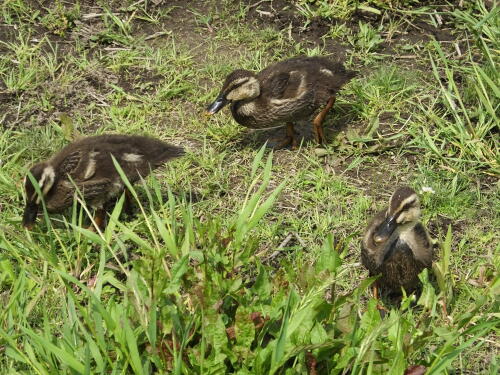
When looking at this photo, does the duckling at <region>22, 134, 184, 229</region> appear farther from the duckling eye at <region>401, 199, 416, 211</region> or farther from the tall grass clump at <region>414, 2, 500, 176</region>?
the tall grass clump at <region>414, 2, 500, 176</region>

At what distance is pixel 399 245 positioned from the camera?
443 centimetres

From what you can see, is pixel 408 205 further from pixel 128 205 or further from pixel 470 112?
pixel 128 205

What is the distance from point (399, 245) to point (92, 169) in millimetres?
1867

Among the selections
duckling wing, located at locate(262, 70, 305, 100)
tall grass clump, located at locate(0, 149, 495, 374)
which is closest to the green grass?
tall grass clump, located at locate(0, 149, 495, 374)

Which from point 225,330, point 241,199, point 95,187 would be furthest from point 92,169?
point 225,330

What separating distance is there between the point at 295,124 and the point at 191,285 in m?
2.57

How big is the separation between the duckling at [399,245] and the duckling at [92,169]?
1433mm

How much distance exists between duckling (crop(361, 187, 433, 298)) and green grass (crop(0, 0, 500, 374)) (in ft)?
0.62

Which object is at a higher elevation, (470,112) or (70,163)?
(70,163)

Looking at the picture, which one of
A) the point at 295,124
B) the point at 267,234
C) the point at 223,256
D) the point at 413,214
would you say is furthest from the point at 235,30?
the point at 223,256

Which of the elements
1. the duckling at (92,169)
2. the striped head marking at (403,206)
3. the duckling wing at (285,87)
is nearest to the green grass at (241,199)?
the duckling at (92,169)

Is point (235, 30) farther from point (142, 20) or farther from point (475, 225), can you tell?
point (475, 225)

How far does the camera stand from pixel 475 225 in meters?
5.01

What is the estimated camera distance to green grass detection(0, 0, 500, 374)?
138 inches
